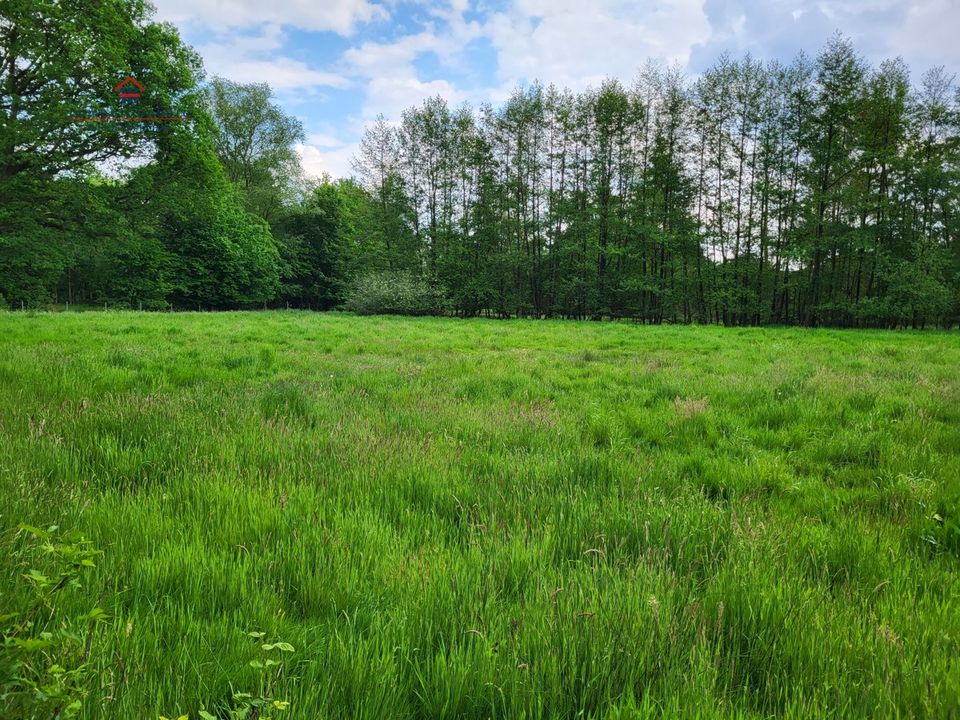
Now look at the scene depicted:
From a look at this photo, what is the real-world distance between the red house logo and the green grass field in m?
26.4

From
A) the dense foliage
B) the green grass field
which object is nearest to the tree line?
the dense foliage

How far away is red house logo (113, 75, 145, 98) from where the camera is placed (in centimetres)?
2394

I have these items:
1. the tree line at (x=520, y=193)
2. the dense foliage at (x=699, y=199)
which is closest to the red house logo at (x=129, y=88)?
the tree line at (x=520, y=193)

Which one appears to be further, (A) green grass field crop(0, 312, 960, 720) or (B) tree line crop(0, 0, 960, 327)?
(B) tree line crop(0, 0, 960, 327)

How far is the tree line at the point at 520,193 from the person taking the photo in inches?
915

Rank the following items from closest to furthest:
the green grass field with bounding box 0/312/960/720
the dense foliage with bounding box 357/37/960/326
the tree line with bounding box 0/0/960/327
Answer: the green grass field with bounding box 0/312/960/720 < the tree line with bounding box 0/0/960/327 < the dense foliage with bounding box 357/37/960/326

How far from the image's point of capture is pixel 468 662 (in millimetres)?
1655

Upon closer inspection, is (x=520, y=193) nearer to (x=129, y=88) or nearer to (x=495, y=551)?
(x=129, y=88)

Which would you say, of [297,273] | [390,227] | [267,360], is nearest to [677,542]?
[267,360]

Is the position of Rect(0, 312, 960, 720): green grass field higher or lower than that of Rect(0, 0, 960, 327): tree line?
lower

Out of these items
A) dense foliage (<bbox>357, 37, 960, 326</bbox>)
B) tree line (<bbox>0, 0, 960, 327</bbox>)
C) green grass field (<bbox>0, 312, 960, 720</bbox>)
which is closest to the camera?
green grass field (<bbox>0, 312, 960, 720</bbox>)

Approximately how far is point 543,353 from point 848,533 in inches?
436

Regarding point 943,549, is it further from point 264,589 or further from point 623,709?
point 264,589

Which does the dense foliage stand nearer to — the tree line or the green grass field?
the tree line
